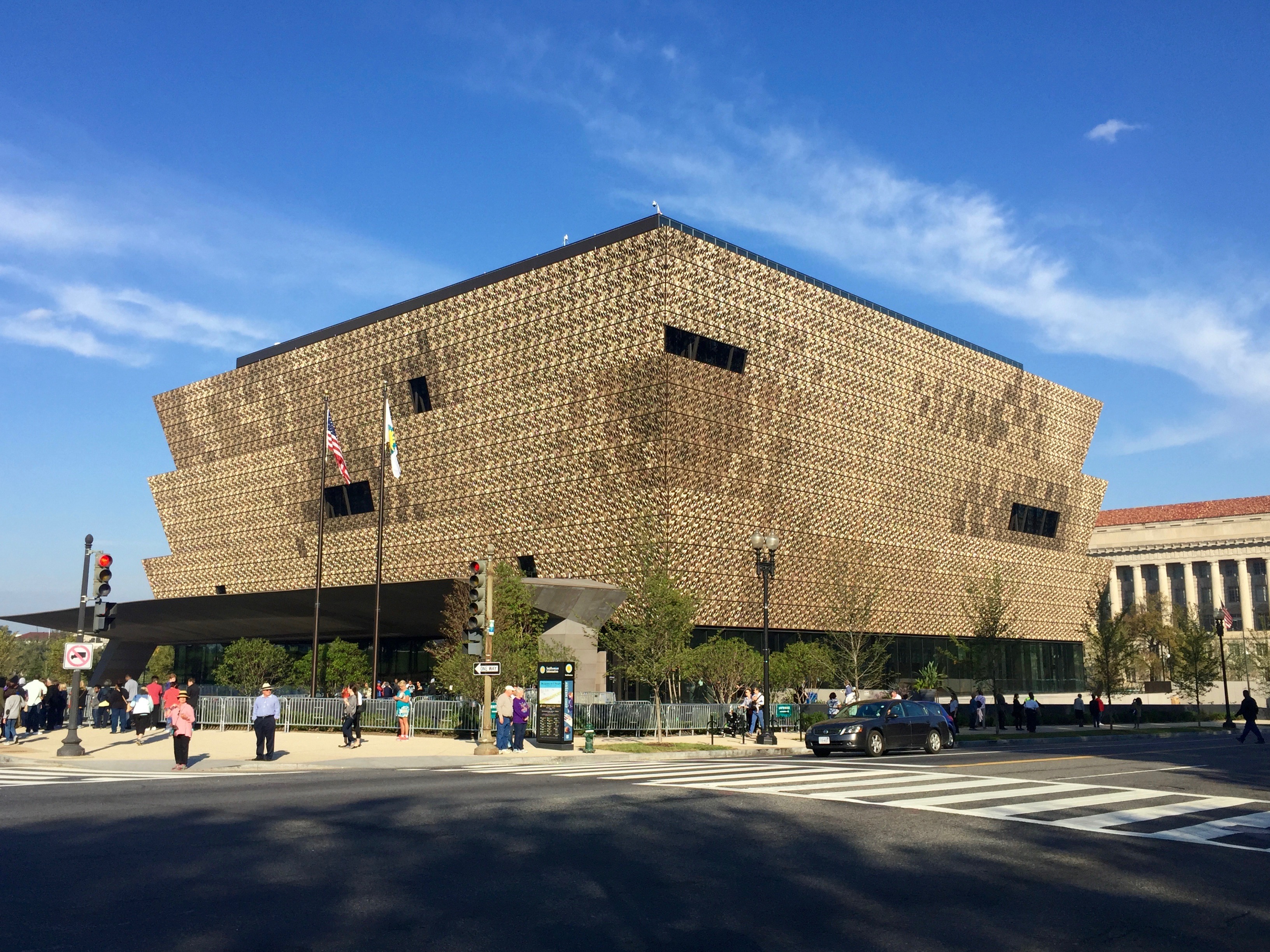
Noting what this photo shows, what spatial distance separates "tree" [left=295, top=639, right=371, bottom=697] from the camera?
53.6 meters

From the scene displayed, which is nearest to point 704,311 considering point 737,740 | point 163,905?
point 737,740

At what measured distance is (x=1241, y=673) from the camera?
8444 cm

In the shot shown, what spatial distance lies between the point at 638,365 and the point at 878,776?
3143 cm

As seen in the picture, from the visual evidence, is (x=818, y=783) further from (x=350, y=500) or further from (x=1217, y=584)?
(x=1217, y=584)

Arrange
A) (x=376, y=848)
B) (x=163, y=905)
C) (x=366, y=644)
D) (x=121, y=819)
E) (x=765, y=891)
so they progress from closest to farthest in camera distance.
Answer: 1. (x=163, y=905)
2. (x=765, y=891)
3. (x=376, y=848)
4. (x=121, y=819)
5. (x=366, y=644)

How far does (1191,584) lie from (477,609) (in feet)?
370

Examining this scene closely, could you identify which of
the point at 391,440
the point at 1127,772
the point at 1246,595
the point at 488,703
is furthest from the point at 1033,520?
the point at 488,703

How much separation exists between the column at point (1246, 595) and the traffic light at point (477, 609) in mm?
110032

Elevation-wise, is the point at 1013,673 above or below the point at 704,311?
below

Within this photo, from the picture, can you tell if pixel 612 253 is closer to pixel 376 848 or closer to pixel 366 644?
pixel 366 644

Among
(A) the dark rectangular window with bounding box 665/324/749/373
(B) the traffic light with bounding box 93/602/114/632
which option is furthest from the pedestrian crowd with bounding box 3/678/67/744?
(A) the dark rectangular window with bounding box 665/324/749/373

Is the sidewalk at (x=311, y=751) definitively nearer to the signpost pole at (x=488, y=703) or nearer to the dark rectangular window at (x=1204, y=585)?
the signpost pole at (x=488, y=703)

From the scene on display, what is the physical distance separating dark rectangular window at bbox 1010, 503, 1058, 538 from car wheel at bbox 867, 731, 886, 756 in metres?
51.1

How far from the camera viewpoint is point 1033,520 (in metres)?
76.9
